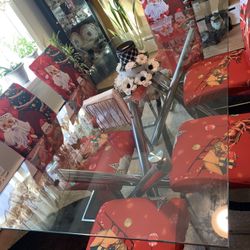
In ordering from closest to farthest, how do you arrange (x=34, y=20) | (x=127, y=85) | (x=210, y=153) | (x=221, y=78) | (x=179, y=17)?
1. (x=210, y=153)
2. (x=127, y=85)
3. (x=221, y=78)
4. (x=179, y=17)
5. (x=34, y=20)

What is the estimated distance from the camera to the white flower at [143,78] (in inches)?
56.5

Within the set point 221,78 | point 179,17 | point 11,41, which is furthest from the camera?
point 11,41

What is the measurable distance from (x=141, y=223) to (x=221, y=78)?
0.97 metres

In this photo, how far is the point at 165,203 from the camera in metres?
1.05

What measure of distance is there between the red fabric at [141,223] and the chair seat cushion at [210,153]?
124mm

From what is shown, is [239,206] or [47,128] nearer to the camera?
[239,206]

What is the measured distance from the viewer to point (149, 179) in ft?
3.63

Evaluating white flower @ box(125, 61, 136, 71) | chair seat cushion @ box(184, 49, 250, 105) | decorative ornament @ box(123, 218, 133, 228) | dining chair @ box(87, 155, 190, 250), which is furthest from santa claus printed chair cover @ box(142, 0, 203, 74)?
decorative ornament @ box(123, 218, 133, 228)

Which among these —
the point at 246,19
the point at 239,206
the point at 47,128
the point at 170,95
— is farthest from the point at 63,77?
the point at 239,206

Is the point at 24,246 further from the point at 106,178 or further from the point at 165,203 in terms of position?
the point at 165,203

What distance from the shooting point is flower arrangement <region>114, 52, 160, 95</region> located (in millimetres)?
1399

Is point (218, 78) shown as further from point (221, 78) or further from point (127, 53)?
point (127, 53)

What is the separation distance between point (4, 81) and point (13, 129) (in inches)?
44.8

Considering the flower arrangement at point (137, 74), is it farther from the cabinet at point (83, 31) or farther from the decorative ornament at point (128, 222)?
the cabinet at point (83, 31)
